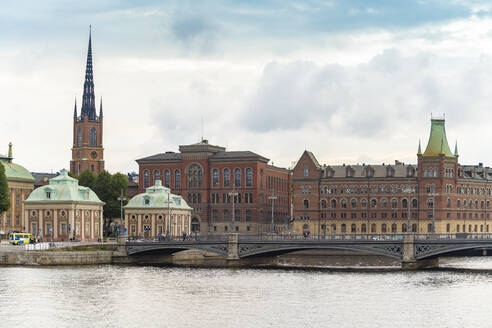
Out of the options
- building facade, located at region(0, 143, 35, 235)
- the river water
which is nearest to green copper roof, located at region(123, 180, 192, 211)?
building facade, located at region(0, 143, 35, 235)

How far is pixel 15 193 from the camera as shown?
7510 inches

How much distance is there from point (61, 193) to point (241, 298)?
2705 inches

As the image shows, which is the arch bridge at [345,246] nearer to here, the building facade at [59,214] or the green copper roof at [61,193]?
the building facade at [59,214]

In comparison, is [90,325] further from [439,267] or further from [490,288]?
[439,267]

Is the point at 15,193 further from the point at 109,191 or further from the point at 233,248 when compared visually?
the point at 233,248

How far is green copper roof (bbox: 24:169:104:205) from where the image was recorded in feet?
489

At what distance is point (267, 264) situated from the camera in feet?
438

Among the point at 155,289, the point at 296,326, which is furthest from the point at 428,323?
the point at 155,289

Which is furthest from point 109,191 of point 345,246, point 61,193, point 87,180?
point 345,246

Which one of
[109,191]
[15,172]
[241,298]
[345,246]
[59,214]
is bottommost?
[241,298]

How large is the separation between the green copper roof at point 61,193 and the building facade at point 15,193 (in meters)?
37.3

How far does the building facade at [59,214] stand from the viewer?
14800cm

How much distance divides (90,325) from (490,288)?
139 feet

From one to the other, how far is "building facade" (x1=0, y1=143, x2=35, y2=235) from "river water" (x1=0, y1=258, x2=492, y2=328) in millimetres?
74181
